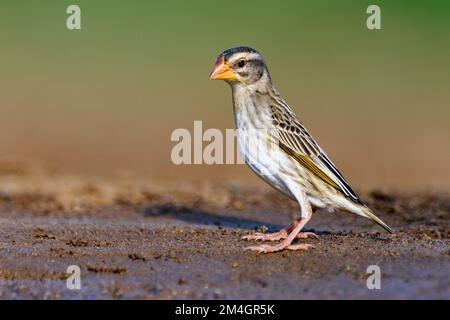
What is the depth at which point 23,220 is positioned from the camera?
33.7 ft

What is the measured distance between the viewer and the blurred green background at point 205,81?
18.8m

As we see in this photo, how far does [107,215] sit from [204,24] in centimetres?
1578

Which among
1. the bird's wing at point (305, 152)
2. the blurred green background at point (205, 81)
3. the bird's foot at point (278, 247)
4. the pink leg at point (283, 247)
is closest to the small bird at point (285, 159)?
the bird's wing at point (305, 152)

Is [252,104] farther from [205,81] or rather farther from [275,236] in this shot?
[205,81]

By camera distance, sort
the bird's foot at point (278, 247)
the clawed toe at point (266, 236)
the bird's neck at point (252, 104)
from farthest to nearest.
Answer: the bird's neck at point (252, 104) → the clawed toe at point (266, 236) → the bird's foot at point (278, 247)

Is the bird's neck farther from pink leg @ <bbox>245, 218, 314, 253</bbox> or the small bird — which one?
pink leg @ <bbox>245, 218, 314, 253</bbox>

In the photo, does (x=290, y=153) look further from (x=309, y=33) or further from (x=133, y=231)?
(x=309, y=33)

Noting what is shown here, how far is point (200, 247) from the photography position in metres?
7.98

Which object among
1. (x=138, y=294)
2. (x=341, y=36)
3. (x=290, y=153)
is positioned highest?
(x=341, y=36)

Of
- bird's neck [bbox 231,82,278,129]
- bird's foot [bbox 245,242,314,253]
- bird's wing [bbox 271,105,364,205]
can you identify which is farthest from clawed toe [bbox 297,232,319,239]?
bird's neck [bbox 231,82,278,129]

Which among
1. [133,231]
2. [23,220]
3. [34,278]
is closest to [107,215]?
[23,220]

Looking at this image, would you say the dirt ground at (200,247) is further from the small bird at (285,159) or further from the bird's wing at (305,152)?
the bird's wing at (305,152)

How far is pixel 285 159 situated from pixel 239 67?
114cm

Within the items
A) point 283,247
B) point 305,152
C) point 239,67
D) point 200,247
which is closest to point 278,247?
point 283,247
